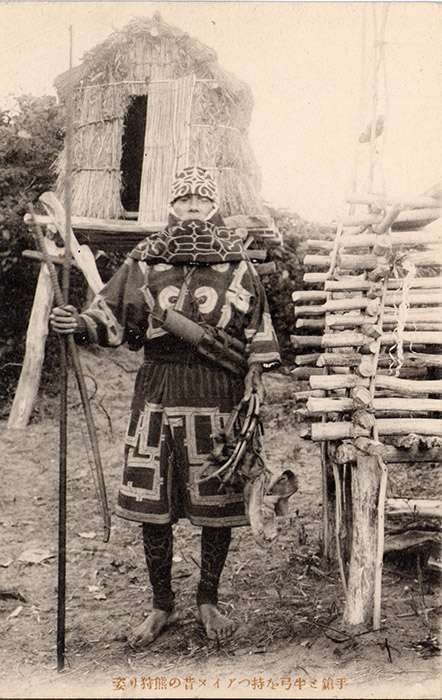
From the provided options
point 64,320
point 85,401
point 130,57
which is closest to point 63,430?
point 85,401

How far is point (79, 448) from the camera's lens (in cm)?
784

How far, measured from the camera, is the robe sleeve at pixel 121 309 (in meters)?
3.51

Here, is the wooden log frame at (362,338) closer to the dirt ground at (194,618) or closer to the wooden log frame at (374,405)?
the wooden log frame at (374,405)

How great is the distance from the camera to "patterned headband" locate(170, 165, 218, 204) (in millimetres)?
3619

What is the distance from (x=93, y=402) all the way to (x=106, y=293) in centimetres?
562

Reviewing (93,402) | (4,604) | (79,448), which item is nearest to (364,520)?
(4,604)

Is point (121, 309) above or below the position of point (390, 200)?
below

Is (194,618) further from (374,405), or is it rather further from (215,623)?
(374,405)

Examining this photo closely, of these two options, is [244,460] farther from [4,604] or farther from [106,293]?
[4,604]

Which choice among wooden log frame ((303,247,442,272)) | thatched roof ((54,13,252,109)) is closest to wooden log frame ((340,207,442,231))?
wooden log frame ((303,247,442,272))

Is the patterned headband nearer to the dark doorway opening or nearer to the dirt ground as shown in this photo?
the dirt ground

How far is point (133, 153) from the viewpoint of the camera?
9102mm

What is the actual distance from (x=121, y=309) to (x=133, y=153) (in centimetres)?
594

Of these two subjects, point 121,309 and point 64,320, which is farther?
point 121,309
